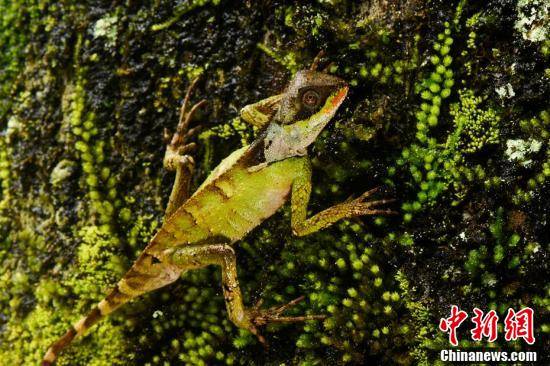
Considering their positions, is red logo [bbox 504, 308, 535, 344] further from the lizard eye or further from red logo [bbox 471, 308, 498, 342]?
the lizard eye

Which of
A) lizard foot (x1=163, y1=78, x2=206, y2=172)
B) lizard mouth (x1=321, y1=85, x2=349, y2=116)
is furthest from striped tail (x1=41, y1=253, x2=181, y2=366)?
lizard mouth (x1=321, y1=85, x2=349, y2=116)

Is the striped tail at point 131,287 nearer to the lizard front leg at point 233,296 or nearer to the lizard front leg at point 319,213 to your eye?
the lizard front leg at point 233,296

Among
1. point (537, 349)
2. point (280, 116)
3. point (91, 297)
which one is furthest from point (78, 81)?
point (537, 349)

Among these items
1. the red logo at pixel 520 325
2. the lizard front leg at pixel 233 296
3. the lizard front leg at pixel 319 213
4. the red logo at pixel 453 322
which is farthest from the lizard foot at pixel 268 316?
the red logo at pixel 520 325

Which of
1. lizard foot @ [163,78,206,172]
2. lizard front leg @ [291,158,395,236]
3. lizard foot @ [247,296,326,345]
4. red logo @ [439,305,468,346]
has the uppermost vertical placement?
lizard foot @ [163,78,206,172]

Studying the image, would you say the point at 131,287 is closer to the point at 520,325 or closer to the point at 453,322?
the point at 453,322

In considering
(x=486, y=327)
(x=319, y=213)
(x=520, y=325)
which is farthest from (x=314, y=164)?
(x=520, y=325)
